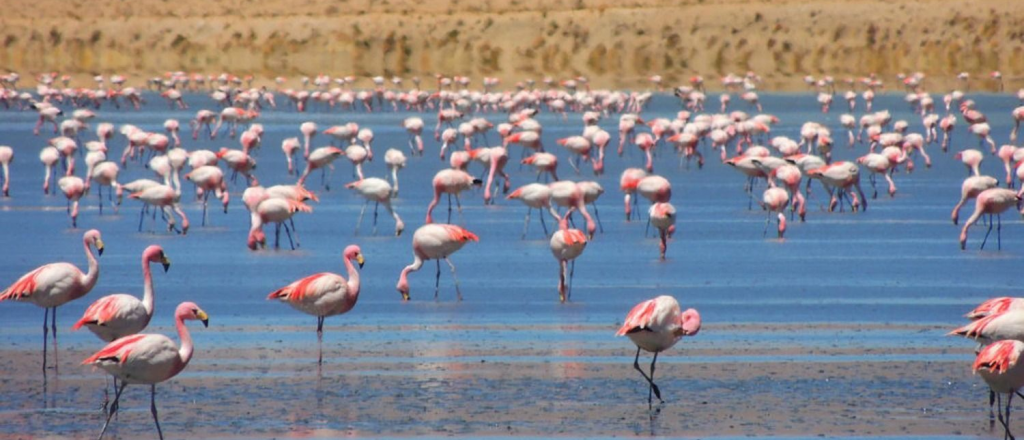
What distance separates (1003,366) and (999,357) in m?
0.04

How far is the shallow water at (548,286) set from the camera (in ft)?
28.9

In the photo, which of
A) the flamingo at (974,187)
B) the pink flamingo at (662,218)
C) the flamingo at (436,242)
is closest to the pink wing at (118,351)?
the flamingo at (436,242)

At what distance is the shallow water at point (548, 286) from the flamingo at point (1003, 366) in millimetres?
415

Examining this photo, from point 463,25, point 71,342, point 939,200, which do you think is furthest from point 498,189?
point 463,25

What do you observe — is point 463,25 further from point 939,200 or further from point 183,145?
point 939,200

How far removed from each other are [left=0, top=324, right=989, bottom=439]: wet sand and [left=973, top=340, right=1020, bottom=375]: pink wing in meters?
0.45

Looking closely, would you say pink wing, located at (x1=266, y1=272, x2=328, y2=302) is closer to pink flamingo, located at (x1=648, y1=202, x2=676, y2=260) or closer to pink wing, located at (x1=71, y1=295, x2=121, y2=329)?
pink wing, located at (x1=71, y1=295, x2=121, y2=329)

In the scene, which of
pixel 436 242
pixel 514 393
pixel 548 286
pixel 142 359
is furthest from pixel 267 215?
pixel 142 359

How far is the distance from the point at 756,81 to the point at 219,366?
178 feet

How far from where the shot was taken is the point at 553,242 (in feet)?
36.0

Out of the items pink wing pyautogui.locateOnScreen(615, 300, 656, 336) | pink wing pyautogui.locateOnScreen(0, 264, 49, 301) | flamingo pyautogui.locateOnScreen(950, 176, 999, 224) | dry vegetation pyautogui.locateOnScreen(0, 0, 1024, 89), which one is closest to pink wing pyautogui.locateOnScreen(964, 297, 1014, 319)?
pink wing pyautogui.locateOnScreen(615, 300, 656, 336)

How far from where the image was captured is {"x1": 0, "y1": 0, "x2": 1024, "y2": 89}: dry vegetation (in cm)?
6612

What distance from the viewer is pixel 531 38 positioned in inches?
2702

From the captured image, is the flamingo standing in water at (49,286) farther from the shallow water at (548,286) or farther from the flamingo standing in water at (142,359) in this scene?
the flamingo standing in water at (142,359)
